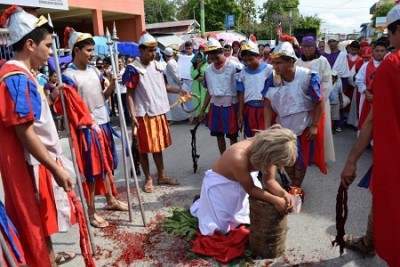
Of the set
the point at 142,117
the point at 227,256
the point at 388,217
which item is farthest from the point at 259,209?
the point at 142,117

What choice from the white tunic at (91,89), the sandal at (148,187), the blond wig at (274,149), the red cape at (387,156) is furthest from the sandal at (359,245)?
the white tunic at (91,89)

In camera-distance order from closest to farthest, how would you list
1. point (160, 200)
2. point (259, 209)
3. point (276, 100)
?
point (259, 209) < point (276, 100) < point (160, 200)

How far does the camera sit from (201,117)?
204 inches

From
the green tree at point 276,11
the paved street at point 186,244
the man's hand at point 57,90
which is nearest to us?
the man's hand at point 57,90

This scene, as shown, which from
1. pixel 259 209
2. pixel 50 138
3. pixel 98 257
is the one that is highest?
pixel 50 138

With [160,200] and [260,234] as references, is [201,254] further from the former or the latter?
[160,200]

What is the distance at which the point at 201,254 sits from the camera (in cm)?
314

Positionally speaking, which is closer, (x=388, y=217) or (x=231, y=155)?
(x=388, y=217)

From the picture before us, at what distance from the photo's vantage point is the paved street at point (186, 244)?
308cm

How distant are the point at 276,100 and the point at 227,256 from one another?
1718mm

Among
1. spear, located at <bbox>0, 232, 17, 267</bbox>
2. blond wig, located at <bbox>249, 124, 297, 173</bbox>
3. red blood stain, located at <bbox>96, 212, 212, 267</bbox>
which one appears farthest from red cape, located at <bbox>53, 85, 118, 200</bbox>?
blond wig, located at <bbox>249, 124, 297, 173</bbox>

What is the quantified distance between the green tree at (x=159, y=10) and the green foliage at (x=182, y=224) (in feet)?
171

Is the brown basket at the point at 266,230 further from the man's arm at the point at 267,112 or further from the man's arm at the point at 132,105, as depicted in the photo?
the man's arm at the point at 132,105

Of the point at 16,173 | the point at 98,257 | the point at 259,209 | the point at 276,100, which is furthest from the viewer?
the point at 276,100
